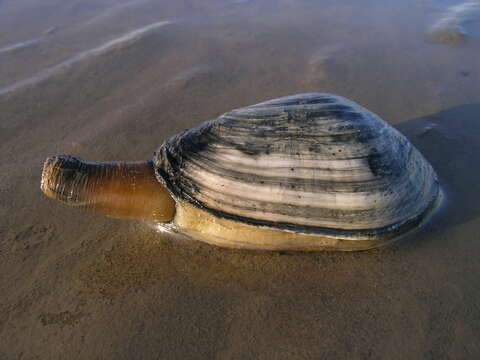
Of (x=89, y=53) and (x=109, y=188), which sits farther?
(x=89, y=53)

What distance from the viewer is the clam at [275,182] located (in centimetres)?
235

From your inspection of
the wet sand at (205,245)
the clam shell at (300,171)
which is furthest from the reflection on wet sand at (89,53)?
the clam shell at (300,171)

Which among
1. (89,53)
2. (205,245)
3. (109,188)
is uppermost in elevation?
(89,53)

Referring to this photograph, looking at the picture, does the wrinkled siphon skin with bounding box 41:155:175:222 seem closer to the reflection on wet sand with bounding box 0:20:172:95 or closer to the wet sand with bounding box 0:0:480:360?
the wet sand with bounding box 0:0:480:360

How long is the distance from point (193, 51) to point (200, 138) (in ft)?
9.99

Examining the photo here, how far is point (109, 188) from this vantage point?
254 centimetres

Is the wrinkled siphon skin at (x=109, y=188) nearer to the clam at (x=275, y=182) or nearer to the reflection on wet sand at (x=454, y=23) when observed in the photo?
the clam at (x=275, y=182)

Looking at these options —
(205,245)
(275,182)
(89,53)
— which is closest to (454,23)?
(275,182)

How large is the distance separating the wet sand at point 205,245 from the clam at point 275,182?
7.2 inches

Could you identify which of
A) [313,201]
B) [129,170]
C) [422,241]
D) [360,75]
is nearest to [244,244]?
[313,201]

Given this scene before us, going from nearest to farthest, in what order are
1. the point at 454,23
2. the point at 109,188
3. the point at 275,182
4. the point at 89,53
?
the point at 275,182 → the point at 109,188 → the point at 89,53 → the point at 454,23

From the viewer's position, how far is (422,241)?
8.61ft

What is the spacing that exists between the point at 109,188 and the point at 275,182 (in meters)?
1.08

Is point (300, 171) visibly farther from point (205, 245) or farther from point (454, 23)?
point (454, 23)
